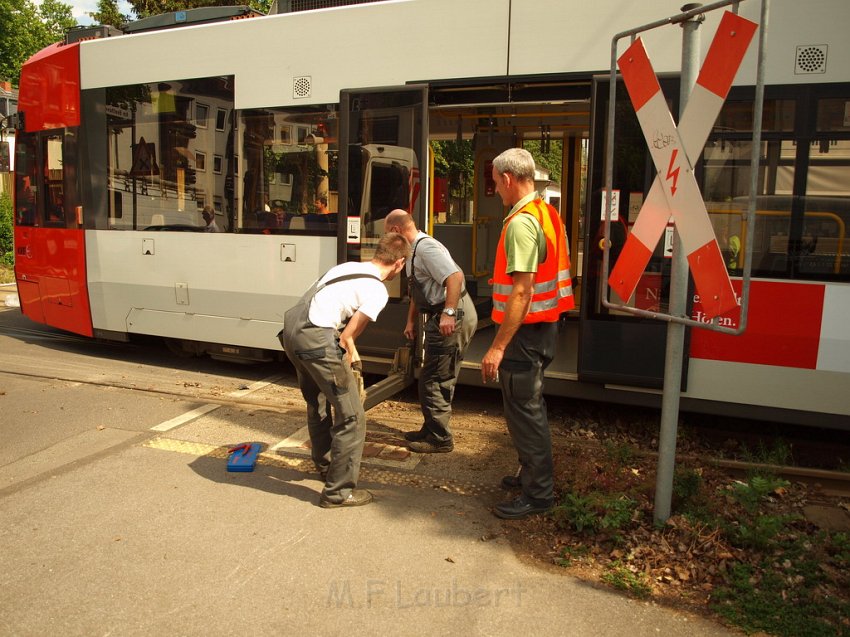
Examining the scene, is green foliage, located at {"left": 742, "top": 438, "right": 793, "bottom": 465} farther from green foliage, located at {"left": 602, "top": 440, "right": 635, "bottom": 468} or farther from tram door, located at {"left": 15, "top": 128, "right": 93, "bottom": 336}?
tram door, located at {"left": 15, "top": 128, "right": 93, "bottom": 336}

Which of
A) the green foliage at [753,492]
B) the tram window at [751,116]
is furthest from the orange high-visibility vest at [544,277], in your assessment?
the tram window at [751,116]

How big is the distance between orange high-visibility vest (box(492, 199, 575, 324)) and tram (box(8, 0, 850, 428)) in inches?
39.9

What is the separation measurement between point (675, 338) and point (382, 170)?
328 cm

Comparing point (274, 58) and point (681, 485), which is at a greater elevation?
point (274, 58)

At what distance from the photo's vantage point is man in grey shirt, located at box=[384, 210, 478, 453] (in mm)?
4982

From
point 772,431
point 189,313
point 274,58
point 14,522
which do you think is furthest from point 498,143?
point 14,522

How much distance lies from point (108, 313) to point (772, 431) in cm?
672

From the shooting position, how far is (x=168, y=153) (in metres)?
7.24

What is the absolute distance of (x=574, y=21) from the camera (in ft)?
17.4

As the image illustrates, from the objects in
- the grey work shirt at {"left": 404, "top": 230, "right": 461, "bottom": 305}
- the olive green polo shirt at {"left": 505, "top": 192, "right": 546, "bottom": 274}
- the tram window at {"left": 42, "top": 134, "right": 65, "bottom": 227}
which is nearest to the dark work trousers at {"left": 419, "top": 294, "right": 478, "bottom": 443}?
the grey work shirt at {"left": 404, "top": 230, "right": 461, "bottom": 305}

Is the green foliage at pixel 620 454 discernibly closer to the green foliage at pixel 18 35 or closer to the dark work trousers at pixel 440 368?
the dark work trousers at pixel 440 368

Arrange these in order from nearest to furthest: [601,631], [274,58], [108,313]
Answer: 1. [601,631]
2. [274,58]
3. [108,313]

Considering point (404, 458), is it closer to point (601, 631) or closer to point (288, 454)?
point (288, 454)

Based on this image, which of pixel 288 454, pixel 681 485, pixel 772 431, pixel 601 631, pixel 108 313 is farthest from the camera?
pixel 108 313
